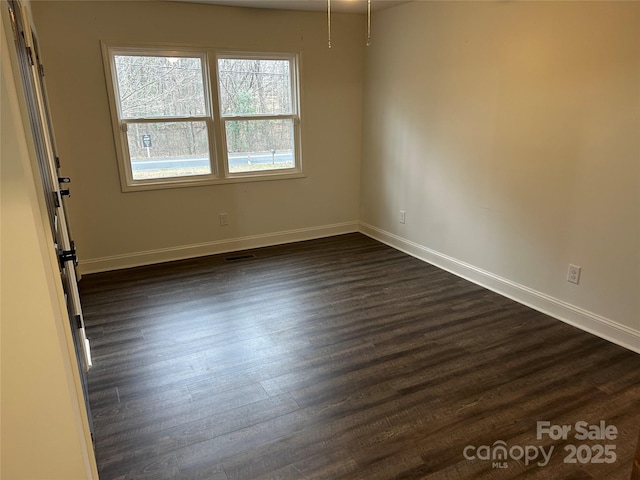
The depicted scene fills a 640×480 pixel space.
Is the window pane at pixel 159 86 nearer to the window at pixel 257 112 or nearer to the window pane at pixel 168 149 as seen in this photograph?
the window pane at pixel 168 149

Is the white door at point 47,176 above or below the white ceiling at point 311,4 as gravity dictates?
below

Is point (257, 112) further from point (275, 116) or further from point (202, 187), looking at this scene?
point (202, 187)

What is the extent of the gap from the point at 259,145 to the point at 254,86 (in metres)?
0.60

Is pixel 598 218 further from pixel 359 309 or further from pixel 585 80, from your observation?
pixel 359 309

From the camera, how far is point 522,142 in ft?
10.3

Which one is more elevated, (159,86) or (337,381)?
(159,86)

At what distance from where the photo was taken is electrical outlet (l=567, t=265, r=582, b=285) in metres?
2.92

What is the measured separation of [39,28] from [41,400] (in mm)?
3519

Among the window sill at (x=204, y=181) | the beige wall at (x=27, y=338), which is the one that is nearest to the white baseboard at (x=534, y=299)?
the window sill at (x=204, y=181)

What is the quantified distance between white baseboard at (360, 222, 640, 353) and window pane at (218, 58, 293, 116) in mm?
1957

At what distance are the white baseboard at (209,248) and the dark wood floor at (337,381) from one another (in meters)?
0.35

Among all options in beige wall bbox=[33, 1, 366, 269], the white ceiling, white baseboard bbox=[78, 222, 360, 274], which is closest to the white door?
beige wall bbox=[33, 1, 366, 269]

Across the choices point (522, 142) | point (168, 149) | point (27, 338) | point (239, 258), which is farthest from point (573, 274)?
point (168, 149)

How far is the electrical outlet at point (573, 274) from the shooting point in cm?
292
